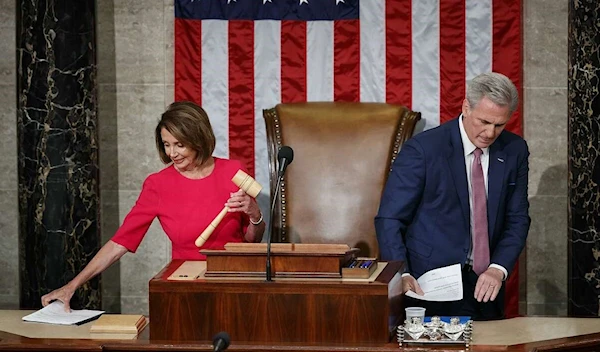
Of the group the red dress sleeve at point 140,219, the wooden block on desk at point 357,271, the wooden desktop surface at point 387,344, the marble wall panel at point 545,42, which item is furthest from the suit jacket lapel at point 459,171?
the marble wall panel at point 545,42

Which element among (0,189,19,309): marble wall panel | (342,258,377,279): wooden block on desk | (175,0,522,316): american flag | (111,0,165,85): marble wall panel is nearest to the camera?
(342,258,377,279): wooden block on desk

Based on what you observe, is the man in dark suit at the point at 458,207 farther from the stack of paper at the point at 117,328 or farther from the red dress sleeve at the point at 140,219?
the stack of paper at the point at 117,328

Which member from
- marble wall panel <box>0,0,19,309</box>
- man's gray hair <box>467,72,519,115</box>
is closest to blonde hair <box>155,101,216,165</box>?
man's gray hair <box>467,72,519,115</box>

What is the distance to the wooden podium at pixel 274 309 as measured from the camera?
4.13 m

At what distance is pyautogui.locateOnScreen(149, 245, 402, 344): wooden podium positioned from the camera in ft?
13.6

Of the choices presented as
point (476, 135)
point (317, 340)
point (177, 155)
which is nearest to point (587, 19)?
point (476, 135)

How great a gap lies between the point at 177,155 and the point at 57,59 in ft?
5.71

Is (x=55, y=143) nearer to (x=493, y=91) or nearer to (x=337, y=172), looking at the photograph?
(x=337, y=172)

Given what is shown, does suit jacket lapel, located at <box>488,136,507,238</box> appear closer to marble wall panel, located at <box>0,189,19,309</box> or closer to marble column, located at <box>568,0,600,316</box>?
marble column, located at <box>568,0,600,316</box>

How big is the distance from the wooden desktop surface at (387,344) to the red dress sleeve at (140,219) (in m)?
0.74

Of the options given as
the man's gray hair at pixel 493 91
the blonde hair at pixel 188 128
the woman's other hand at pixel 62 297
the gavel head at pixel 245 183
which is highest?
the man's gray hair at pixel 493 91

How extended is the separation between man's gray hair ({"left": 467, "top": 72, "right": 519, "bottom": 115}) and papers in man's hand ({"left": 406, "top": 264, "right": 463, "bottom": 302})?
30.3 inches

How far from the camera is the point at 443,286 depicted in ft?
15.1

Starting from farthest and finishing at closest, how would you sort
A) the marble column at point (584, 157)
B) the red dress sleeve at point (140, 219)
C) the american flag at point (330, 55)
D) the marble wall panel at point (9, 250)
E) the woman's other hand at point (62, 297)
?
the marble wall panel at point (9, 250), the american flag at point (330, 55), the marble column at point (584, 157), the red dress sleeve at point (140, 219), the woman's other hand at point (62, 297)
